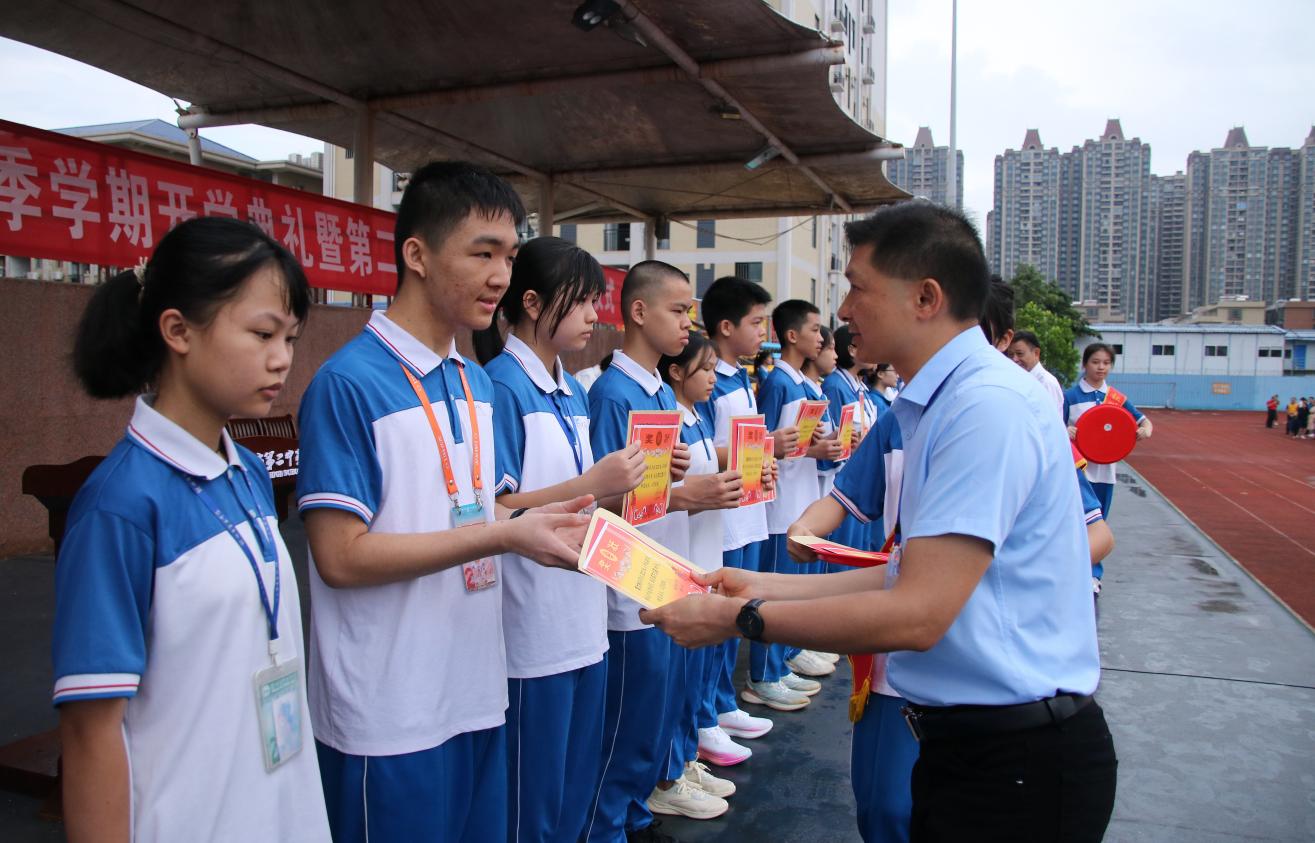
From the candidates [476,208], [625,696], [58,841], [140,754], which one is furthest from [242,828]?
[58,841]

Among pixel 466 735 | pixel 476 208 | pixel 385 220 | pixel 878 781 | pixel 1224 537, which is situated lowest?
pixel 1224 537

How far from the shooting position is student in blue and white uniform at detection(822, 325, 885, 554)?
550 cm

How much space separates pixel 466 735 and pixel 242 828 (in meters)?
0.58

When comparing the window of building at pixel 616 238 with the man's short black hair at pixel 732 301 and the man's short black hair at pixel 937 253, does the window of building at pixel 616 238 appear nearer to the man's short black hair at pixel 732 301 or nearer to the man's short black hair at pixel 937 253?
the man's short black hair at pixel 732 301

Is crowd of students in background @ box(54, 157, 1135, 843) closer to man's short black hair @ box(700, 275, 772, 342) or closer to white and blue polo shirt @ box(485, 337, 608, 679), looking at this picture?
white and blue polo shirt @ box(485, 337, 608, 679)

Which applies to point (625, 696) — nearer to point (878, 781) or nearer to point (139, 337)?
point (878, 781)

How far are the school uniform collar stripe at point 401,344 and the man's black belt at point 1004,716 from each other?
1242 mm

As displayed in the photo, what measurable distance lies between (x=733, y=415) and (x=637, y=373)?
102 centimetres

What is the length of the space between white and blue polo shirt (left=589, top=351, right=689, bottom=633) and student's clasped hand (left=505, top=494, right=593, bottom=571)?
40.1 inches

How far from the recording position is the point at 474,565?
1.98m

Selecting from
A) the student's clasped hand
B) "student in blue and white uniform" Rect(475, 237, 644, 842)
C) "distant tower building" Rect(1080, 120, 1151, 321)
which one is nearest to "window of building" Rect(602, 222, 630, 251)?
"student in blue and white uniform" Rect(475, 237, 644, 842)

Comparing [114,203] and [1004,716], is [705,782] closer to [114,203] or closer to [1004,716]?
[1004,716]

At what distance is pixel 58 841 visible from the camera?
9.39 feet

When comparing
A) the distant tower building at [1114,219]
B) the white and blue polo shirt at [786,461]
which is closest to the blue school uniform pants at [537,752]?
the white and blue polo shirt at [786,461]
